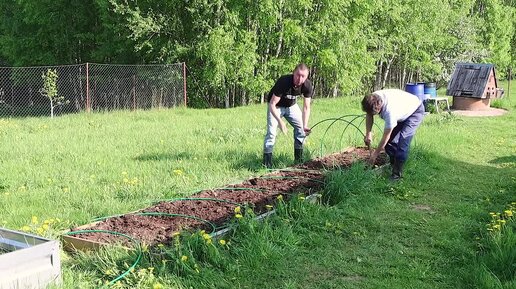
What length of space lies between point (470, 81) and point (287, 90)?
12.3 meters

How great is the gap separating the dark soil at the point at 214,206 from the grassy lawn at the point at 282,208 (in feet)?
1.12

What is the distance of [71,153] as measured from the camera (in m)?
8.86

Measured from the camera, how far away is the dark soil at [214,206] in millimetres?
4879

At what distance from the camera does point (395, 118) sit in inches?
269

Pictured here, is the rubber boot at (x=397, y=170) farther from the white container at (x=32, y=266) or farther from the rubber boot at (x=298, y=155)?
the white container at (x=32, y=266)

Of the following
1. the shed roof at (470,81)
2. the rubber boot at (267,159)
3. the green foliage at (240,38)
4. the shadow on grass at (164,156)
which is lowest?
the shadow on grass at (164,156)

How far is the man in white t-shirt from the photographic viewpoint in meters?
6.70

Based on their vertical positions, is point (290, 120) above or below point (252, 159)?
above

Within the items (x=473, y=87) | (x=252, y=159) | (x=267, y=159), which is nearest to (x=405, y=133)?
(x=267, y=159)

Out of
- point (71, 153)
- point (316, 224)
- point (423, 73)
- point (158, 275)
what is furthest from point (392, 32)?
point (158, 275)

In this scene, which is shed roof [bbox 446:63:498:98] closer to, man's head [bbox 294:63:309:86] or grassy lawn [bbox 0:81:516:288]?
grassy lawn [bbox 0:81:516:288]

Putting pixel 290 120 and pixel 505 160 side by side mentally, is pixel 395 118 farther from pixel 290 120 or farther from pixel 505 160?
pixel 505 160

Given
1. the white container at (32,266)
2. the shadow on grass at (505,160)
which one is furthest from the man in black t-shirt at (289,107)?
the white container at (32,266)

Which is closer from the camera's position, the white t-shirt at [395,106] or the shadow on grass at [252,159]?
the white t-shirt at [395,106]
